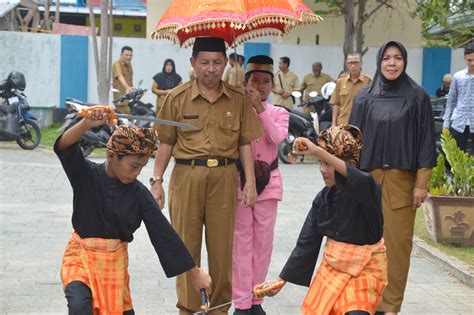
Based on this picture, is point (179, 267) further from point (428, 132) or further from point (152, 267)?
point (152, 267)

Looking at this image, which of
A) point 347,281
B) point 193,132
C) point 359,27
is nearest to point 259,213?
point 193,132

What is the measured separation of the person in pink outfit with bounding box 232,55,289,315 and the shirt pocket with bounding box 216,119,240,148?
0.42 meters

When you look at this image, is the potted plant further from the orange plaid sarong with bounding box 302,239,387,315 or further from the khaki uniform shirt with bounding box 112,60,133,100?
the khaki uniform shirt with bounding box 112,60,133,100

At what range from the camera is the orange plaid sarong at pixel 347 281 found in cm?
507

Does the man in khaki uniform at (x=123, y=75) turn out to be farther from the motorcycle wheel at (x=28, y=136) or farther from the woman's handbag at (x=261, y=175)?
the woman's handbag at (x=261, y=175)

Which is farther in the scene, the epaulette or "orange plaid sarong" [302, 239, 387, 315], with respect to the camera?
the epaulette

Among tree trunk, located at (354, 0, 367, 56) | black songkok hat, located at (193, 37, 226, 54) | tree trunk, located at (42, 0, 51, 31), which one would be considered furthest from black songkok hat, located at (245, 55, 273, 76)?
tree trunk, located at (42, 0, 51, 31)

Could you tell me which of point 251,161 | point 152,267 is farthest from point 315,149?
point 152,267

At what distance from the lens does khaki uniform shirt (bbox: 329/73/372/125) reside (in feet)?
41.5

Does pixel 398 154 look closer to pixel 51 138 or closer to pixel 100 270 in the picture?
pixel 100 270

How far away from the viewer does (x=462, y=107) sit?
11195 mm

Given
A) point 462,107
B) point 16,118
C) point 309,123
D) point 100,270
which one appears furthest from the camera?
point 16,118

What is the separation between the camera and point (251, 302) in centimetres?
675

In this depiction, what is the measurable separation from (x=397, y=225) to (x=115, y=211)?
2.33 meters
